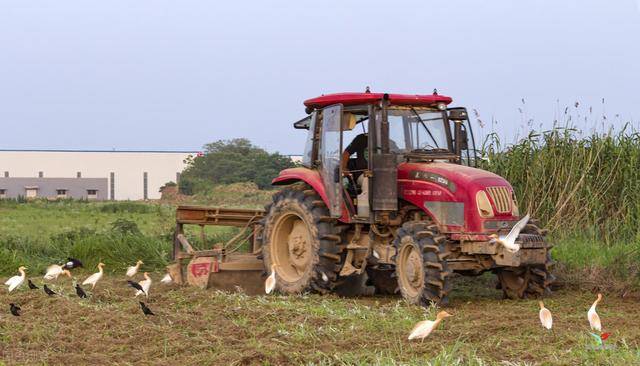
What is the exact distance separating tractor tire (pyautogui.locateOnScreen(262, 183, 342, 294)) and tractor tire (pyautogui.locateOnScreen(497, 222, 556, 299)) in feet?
6.21

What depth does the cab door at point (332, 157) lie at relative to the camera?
34.1 feet

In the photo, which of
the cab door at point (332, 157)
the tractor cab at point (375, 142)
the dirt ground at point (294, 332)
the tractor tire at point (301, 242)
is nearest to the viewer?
the dirt ground at point (294, 332)

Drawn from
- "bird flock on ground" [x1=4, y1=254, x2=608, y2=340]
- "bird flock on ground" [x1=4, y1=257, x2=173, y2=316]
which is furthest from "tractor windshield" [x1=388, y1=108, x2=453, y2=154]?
"bird flock on ground" [x1=4, y1=257, x2=173, y2=316]

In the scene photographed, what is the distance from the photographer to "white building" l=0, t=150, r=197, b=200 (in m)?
43.5

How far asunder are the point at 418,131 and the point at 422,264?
1798 mm

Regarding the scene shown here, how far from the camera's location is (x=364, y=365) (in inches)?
231

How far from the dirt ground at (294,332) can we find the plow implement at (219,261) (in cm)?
96

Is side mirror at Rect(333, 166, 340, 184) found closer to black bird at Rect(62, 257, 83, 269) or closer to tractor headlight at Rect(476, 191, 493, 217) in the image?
tractor headlight at Rect(476, 191, 493, 217)

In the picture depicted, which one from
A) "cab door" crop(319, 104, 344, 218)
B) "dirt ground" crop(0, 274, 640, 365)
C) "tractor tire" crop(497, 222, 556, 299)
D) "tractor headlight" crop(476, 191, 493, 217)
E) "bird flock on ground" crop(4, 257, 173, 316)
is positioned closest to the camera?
"dirt ground" crop(0, 274, 640, 365)

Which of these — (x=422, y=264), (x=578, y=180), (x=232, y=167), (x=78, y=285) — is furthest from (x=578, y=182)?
(x=232, y=167)

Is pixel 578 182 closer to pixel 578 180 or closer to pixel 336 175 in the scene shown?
pixel 578 180

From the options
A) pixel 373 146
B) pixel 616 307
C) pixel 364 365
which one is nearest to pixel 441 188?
pixel 373 146

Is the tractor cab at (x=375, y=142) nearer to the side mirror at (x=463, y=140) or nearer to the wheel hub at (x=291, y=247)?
the side mirror at (x=463, y=140)

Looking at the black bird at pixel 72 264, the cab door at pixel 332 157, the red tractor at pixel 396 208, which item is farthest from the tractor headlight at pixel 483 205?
the black bird at pixel 72 264
